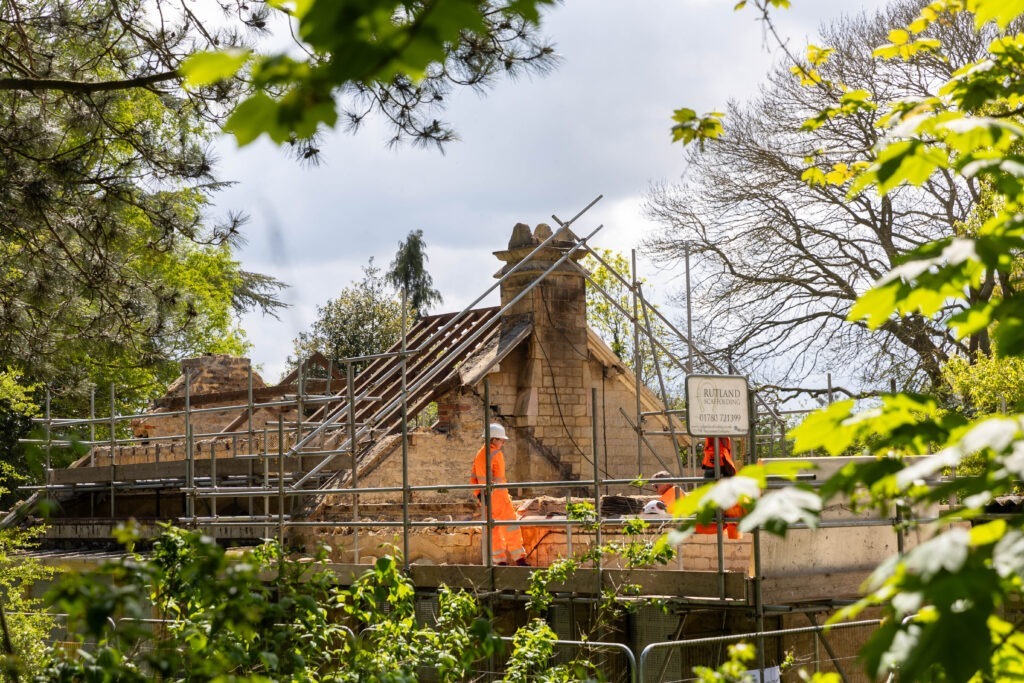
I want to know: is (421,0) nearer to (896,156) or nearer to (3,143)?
(896,156)

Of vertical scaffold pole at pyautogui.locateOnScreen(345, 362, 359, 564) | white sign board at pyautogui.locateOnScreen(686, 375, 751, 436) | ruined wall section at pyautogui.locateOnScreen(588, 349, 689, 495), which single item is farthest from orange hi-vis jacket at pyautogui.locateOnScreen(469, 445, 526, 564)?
ruined wall section at pyautogui.locateOnScreen(588, 349, 689, 495)

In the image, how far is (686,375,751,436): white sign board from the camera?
10.2 m

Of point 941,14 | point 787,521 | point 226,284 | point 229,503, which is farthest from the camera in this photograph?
point 226,284

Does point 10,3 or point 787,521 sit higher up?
point 10,3

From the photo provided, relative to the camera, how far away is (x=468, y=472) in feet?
61.2

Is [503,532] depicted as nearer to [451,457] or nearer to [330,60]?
[451,457]

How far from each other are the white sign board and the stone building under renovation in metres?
0.93

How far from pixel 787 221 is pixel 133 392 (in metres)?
17.9

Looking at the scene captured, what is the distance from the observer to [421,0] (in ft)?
12.9

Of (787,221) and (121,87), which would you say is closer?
(121,87)

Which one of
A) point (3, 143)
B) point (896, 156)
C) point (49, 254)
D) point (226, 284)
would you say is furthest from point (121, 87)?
point (226, 284)

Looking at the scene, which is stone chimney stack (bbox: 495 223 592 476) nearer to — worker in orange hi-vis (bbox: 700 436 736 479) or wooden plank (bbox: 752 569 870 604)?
worker in orange hi-vis (bbox: 700 436 736 479)

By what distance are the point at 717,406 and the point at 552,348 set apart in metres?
9.89

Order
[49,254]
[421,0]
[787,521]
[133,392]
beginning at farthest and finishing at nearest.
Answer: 1. [133,392]
2. [49,254]
3. [421,0]
4. [787,521]
